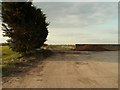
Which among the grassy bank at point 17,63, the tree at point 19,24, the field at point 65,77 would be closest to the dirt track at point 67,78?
the field at point 65,77

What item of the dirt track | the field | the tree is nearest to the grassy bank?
the field

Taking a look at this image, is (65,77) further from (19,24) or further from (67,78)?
(19,24)

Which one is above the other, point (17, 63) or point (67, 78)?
point (67, 78)

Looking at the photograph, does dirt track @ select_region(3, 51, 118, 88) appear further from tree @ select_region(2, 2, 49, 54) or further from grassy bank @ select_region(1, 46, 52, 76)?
tree @ select_region(2, 2, 49, 54)

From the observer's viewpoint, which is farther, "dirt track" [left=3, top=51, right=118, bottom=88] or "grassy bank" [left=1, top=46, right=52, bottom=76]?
"grassy bank" [left=1, top=46, right=52, bottom=76]

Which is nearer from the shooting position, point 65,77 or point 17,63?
point 65,77

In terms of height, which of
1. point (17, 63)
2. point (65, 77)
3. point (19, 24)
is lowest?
point (17, 63)

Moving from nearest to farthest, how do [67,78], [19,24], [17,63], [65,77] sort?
1. [67,78]
2. [65,77]
3. [17,63]
4. [19,24]

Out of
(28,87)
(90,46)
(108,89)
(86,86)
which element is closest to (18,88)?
(28,87)

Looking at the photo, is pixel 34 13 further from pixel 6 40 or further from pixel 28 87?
pixel 28 87

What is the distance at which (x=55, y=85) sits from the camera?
1169 centimetres

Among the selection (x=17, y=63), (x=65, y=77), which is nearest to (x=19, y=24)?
(x=17, y=63)

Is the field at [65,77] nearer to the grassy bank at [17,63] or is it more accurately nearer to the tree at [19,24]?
the grassy bank at [17,63]

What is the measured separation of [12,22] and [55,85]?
21.4m
